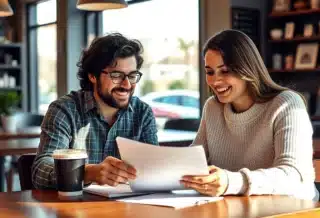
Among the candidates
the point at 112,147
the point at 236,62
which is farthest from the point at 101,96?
the point at 236,62

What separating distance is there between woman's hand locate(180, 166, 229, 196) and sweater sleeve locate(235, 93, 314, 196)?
33 millimetres

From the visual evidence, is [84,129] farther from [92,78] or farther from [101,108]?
[92,78]

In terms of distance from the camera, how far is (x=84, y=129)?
2064 millimetres

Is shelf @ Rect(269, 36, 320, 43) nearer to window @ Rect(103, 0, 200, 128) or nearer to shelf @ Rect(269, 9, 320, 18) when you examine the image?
shelf @ Rect(269, 9, 320, 18)

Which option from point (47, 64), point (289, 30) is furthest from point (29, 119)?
point (47, 64)

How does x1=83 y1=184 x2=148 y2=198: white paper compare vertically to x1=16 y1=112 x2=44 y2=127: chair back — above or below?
above

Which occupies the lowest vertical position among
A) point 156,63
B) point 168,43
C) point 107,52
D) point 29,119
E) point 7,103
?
point 29,119

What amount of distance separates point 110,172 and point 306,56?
154 inches

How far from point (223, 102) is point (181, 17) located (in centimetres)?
428

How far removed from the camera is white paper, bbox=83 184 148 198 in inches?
63.9

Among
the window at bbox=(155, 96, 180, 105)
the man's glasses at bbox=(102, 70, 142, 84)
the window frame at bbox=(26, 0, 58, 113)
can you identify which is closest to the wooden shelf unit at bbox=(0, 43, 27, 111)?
the window frame at bbox=(26, 0, 58, 113)

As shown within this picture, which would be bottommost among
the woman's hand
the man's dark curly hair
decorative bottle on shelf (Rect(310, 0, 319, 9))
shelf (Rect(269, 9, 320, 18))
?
the woman's hand

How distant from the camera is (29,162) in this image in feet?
6.70

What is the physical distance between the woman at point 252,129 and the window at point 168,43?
3.89 metres
